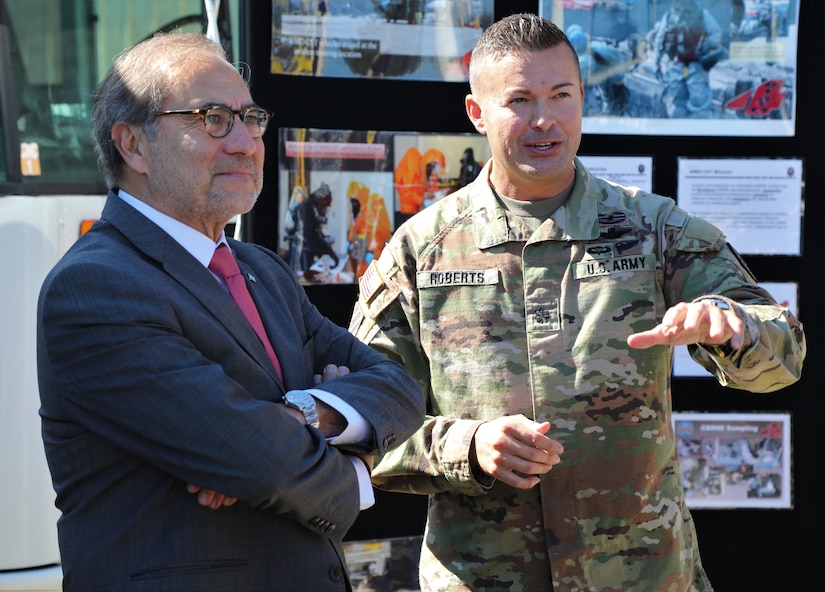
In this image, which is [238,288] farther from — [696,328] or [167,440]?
[696,328]

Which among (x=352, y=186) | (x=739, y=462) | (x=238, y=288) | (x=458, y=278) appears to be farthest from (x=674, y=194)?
(x=238, y=288)

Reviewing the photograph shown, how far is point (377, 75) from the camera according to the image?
3.30m

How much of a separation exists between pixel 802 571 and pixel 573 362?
67.4 inches

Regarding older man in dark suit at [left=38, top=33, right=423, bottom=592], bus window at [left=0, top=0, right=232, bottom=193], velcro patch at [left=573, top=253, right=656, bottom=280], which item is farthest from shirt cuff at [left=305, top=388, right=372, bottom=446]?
bus window at [left=0, top=0, right=232, bottom=193]

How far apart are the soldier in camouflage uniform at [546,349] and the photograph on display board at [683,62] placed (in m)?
0.95

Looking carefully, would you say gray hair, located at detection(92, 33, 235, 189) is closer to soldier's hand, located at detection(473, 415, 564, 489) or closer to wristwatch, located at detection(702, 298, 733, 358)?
soldier's hand, located at detection(473, 415, 564, 489)

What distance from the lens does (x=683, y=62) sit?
3.40m

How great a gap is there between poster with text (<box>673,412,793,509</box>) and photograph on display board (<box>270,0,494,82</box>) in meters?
1.48

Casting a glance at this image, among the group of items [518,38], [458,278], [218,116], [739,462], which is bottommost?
[739,462]

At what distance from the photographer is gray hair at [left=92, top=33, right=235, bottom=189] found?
6.21 feet

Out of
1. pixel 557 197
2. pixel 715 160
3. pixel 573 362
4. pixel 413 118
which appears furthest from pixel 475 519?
pixel 715 160

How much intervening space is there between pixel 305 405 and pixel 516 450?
1.85 ft

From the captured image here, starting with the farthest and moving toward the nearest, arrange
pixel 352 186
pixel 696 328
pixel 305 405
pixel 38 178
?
pixel 352 186 < pixel 38 178 < pixel 696 328 < pixel 305 405

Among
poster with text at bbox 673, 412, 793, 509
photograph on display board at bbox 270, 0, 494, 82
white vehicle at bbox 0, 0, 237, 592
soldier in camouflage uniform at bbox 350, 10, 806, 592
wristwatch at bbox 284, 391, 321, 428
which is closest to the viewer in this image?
wristwatch at bbox 284, 391, 321, 428
